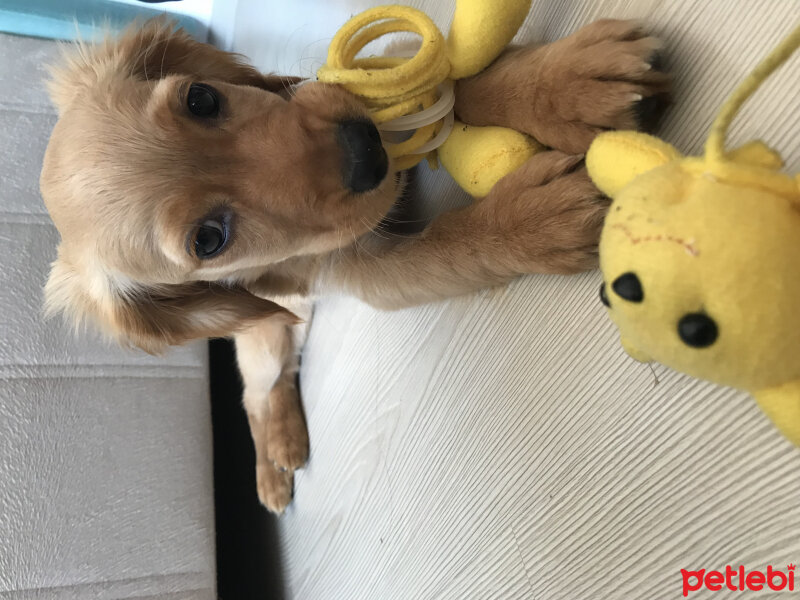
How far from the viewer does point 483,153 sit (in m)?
0.93

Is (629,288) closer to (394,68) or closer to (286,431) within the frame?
(394,68)

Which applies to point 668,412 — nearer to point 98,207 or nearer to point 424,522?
point 424,522

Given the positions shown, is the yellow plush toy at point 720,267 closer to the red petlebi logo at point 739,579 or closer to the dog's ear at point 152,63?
the red petlebi logo at point 739,579

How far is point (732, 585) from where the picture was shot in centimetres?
62

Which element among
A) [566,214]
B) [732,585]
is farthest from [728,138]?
[732,585]

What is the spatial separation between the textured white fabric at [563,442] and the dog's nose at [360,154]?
23 cm

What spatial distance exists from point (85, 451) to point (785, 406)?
182 centimetres

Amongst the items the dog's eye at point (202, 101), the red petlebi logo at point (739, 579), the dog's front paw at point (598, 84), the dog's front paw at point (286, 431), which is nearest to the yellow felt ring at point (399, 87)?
the dog's front paw at point (598, 84)

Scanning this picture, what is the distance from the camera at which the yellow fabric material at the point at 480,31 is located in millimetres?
841

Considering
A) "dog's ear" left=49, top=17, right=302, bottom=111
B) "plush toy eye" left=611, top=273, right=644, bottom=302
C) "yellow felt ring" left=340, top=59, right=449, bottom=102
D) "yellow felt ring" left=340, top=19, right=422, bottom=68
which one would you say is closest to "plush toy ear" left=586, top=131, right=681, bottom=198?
"plush toy eye" left=611, top=273, right=644, bottom=302

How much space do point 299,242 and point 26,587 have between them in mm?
1252

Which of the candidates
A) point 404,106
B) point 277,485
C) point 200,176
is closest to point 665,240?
point 404,106

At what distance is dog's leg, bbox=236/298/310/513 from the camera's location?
6.28ft

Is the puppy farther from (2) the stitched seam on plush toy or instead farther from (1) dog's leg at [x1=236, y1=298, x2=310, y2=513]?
(1) dog's leg at [x1=236, y1=298, x2=310, y2=513]
